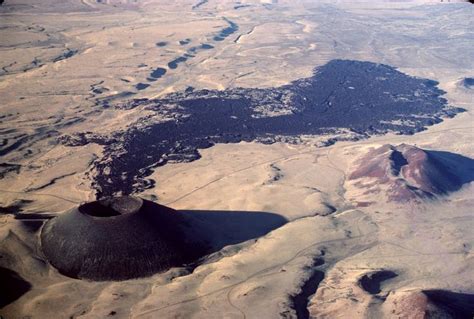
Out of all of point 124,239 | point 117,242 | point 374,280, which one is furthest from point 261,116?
point 117,242

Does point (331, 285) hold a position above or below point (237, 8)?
below

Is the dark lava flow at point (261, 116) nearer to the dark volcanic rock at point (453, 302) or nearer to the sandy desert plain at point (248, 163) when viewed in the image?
the sandy desert plain at point (248, 163)

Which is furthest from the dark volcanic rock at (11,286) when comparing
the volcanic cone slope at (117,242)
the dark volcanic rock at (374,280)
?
the dark volcanic rock at (374,280)

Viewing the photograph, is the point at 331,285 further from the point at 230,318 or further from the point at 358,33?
the point at 358,33

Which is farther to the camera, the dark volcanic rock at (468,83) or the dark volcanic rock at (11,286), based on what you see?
the dark volcanic rock at (468,83)

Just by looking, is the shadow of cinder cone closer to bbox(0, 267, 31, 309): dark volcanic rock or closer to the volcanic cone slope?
the volcanic cone slope

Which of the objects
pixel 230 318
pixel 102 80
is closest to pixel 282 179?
pixel 230 318

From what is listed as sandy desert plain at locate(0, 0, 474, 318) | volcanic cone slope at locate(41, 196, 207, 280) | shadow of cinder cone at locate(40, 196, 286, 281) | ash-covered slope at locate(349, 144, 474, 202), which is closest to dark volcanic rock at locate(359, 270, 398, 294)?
sandy desert plain at locate(0, 0, 474, 318)
